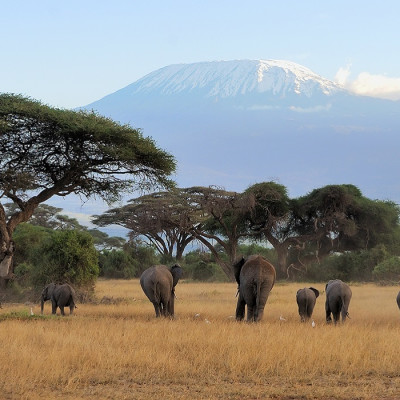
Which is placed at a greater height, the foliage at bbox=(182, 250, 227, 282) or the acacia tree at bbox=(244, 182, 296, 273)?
the acacia tree at bbox=(244, 182, 296, 273)

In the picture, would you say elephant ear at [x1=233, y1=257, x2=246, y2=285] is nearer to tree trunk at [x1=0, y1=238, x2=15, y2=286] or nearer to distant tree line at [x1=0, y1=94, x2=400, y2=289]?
distant tree line at [x1=0, y1=94, x2=400, y2=289]

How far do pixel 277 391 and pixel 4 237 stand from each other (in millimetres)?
16467

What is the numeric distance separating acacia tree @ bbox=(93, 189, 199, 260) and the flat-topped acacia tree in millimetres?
13572

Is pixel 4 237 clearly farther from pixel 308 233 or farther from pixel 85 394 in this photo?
pixel 308 233

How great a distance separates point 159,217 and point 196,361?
121 ft

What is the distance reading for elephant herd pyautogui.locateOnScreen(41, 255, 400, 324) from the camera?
18.7 metres

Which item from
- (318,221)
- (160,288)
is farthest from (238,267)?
(318,221)

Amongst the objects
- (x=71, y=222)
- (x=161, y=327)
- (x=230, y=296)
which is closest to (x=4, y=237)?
(x=161, y=327)

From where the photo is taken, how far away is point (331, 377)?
10.9m

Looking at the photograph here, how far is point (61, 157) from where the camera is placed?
88.6ft

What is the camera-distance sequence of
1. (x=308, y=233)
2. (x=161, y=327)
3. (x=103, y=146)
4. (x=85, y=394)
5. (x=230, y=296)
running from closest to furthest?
(x=85, y=394) < (x=161, y=327) < (x=103, y=146) < (x=230, y=296) < (x=308, y=233)

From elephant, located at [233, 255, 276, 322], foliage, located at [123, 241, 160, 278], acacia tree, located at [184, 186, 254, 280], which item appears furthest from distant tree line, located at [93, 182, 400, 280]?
elephant, located at [233, 255, 276, 322]

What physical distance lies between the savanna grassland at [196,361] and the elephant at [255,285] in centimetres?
132

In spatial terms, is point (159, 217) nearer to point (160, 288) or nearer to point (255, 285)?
point (160, 288)
